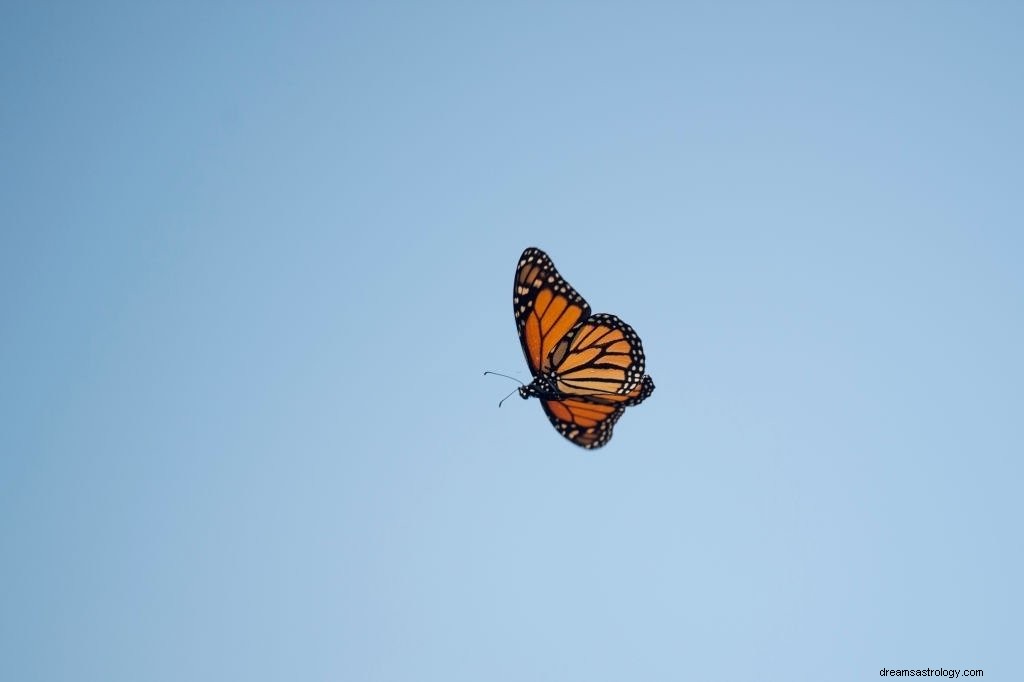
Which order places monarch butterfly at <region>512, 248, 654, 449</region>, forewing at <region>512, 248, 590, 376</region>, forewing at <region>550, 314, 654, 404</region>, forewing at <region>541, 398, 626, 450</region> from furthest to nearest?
forewing at <region>512, 248, 590, 376</region> < forewing at <region>550, 314, 654, 404</region> < monarch butterfly at <region>512, 248, 654, 449</region> < forewing at <region>541, 398, 626, 450</region>

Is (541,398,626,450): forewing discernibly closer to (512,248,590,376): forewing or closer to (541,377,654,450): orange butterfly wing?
(541,377,654,450): orange butterfly wing

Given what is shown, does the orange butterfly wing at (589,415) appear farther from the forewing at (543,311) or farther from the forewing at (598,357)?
the forewing at (543,311)

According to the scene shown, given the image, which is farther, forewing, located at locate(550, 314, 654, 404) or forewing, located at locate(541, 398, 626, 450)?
forewing, located at locate(550, 314, 654, 404)

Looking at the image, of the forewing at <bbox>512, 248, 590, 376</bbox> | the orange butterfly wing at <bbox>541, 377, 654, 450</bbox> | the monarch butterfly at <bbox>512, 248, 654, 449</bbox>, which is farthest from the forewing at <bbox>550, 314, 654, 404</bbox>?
the orange butterfly wing at <bbox>541, 377, 654, 450</bbox>

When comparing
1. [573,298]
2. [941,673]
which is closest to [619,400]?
[573,298]

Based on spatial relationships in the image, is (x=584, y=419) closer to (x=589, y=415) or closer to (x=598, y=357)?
(x=589, y=415)

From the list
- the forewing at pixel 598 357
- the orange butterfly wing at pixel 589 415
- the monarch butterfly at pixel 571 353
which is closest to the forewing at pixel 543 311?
the monarch butterfly at pixel 571 353
